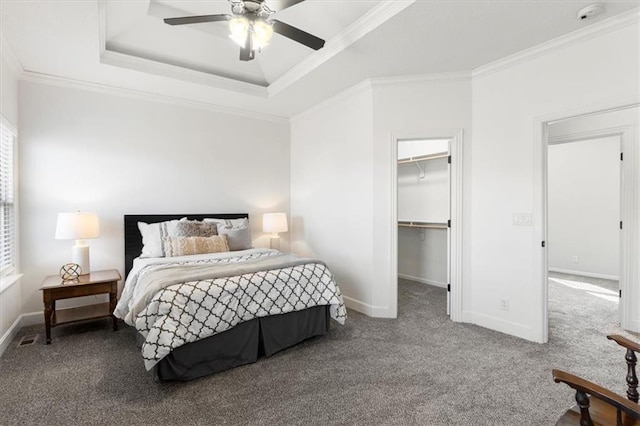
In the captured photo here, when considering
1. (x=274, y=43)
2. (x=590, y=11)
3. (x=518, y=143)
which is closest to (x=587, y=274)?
(x=518, y=143)

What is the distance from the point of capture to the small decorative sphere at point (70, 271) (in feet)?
10.5

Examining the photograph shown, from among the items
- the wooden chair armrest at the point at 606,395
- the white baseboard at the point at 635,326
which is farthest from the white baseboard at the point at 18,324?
the white baseboard at the point at 635,326

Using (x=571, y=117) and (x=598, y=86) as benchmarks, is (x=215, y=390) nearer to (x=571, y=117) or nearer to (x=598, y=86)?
(x=571, y=117)

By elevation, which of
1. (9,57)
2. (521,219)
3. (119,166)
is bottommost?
(521,219)

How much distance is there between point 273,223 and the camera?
177 inches

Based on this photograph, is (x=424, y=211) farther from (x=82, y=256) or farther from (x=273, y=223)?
(x=82, y=256)

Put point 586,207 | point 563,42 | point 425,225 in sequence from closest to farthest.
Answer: point 563,42 < point 425,225 < point 586,207

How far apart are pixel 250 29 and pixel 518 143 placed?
258cm

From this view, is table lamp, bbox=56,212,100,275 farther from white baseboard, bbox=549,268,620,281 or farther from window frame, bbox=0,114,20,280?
white baseboard, bbox=549,268,620,281

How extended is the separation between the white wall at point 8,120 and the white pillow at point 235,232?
6.29 feet

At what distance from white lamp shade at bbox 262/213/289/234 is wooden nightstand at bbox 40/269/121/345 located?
6.07ft

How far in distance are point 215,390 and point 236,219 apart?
2.45 m

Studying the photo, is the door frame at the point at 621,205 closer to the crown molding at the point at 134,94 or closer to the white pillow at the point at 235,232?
the white pillow at the point at 235,232

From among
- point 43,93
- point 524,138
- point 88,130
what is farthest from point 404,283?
point 43,93
